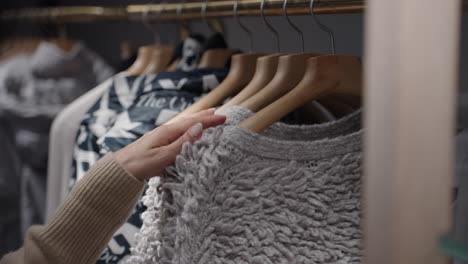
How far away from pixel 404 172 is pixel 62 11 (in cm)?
111

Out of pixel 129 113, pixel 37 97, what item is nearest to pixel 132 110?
pixel 129 113

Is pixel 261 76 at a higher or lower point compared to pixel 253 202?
higher

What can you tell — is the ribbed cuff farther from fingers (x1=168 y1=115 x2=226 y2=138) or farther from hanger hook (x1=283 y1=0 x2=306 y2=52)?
hanger hook (x1=283 y1=0 x2=306 y2=52)

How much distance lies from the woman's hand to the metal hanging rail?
170mm

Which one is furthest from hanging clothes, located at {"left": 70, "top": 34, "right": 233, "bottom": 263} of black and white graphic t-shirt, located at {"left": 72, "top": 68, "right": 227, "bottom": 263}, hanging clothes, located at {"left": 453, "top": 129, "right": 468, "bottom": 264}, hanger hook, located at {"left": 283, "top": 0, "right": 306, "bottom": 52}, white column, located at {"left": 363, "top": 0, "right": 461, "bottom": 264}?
white column, located at {"left": 363, "top": 0, "right": 461, "bottom": 264}

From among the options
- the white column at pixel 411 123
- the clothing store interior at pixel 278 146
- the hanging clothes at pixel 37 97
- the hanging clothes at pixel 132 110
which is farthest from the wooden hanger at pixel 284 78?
the hanging clothes at pixel 37 97

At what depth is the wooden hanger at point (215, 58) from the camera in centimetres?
73

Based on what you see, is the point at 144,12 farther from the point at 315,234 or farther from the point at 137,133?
the point at 315,234

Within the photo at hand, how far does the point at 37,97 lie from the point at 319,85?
875 millimetres

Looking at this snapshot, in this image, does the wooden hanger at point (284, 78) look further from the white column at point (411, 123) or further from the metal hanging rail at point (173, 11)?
the white column at point (411, 123)

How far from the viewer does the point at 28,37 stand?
1.38 meters

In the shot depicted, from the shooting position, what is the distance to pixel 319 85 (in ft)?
1.71

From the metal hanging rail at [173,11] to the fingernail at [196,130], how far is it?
0.19m

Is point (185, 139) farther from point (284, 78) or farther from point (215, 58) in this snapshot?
point (215, 58)
